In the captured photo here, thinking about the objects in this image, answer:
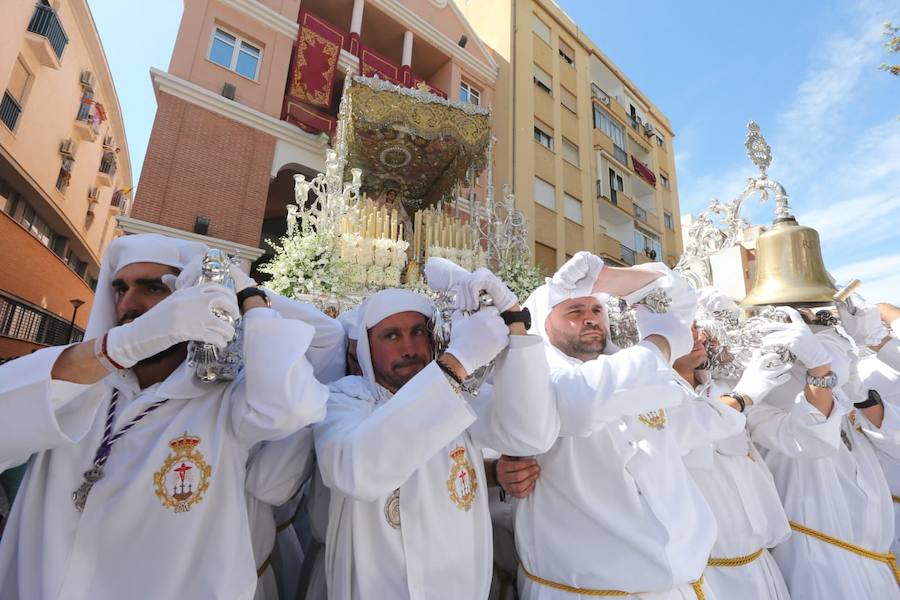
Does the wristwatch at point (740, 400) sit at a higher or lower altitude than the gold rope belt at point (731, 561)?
higher

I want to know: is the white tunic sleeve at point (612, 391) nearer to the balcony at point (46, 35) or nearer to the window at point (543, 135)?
the window at point (543, 135)

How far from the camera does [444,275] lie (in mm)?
1796

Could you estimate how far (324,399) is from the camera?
5.15 feet

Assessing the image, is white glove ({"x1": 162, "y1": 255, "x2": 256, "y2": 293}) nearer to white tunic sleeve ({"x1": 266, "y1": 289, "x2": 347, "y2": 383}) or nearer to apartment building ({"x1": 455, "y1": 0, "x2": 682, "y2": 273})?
white tunic sleeve ({"x1": 266, "y1": 289, "x2": 347, "y2": 383})

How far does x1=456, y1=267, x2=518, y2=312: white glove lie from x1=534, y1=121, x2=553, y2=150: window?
659 inches

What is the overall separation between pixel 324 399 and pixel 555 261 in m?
15.2

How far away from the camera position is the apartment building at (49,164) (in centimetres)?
1198

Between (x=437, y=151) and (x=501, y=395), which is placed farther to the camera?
(x=437, y=151)

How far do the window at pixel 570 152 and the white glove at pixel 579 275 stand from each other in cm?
1716

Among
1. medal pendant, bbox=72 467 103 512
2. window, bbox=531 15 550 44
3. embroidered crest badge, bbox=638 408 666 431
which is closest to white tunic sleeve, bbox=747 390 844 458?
embroidered crest badge, bbox=638 408 666 431

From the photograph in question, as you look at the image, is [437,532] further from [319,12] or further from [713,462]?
[319,12]

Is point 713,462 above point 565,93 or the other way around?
the other way around

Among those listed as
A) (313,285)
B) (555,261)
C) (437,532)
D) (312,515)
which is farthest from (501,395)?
(555,261)

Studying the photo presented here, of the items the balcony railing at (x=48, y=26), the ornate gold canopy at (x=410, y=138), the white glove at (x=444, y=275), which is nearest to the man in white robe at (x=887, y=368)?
the white glove at (x=444, y=275)
